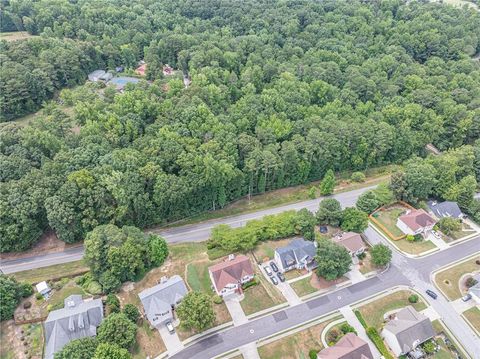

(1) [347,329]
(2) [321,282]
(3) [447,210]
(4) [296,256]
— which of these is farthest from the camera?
(3) [447,210]

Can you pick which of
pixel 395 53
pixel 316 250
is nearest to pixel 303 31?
pixel 395 53

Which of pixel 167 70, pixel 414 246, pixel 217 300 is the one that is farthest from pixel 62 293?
pixel 167 70

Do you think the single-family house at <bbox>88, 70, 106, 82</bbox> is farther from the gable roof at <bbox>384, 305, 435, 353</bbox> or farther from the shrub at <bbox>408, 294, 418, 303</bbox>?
→ the gable roof at <bbox>384, 305, 435, 353</bbox>

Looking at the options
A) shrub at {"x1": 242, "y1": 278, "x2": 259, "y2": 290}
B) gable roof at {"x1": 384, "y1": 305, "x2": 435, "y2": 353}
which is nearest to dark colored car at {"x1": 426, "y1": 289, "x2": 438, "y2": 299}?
gable roof at {"x1": 384, "y1": 305, "x2": 435, "y2": 353}

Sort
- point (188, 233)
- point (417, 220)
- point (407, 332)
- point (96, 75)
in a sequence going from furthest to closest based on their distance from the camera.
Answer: point (96, 75) < point (188, 233) < point (417, 220) < point (407, 332)

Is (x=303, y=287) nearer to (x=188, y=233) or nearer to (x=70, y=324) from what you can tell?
(x=188, y=233)

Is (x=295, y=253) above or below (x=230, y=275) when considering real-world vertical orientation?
above

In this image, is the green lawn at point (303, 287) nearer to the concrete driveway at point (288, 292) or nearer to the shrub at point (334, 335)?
the concrete driveway at point (288, 292)
